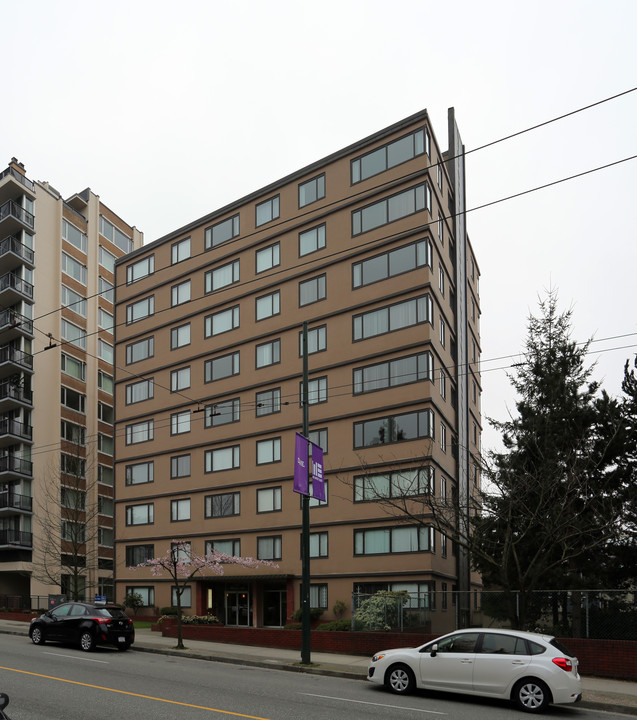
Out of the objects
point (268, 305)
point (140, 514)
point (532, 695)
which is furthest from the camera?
point (140, 514)

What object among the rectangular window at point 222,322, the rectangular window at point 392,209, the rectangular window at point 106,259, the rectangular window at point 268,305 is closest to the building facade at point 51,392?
the rectangular window at point 106,259

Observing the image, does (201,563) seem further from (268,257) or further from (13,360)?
(13,360)

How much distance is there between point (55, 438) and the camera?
55375 millimetres

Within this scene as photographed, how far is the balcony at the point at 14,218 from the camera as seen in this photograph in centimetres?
5612

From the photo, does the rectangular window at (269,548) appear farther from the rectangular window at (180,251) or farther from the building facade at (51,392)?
the rectangular window at (180,251)

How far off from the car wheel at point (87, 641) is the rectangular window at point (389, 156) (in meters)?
24.1

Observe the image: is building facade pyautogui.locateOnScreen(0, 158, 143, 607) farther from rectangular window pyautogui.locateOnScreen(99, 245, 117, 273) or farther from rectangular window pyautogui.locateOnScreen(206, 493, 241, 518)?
rectangular window pyautogui.locateOnScreen(206, 493, 241, 518)

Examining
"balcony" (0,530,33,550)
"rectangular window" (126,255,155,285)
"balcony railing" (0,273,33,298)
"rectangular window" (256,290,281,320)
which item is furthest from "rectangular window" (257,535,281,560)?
"balcony railing" (0,273,33,298)

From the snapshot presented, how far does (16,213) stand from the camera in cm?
5644

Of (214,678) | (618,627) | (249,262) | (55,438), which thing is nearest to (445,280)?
(249,262)

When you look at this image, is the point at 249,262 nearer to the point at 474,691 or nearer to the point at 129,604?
the point at 129,604

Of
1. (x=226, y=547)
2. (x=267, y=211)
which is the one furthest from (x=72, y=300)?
(x=226, y=547)

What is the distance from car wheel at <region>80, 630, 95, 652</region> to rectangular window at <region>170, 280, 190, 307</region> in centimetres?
2449

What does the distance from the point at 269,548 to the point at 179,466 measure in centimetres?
836
